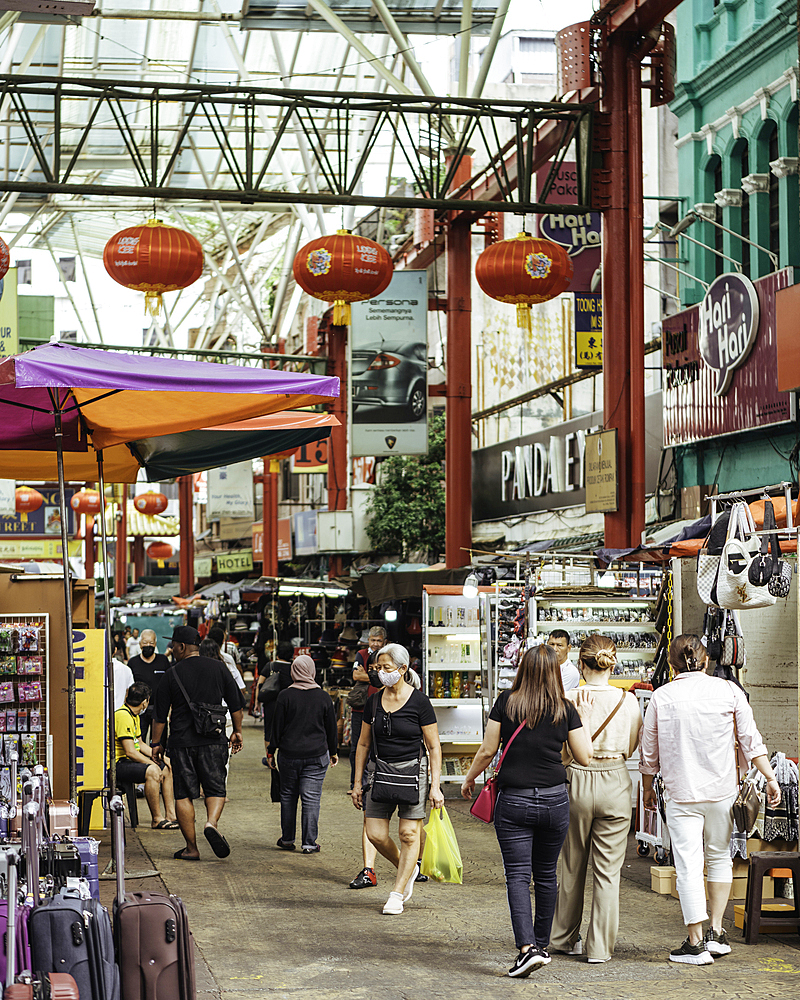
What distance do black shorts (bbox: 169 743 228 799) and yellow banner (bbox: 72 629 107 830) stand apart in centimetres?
64

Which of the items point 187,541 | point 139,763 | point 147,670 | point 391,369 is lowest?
point 139,763

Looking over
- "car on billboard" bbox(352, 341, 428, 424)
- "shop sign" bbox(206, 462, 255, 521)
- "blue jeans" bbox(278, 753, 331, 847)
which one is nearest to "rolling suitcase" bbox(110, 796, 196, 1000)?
"blue jeans" bbox(278, 753, 331, 847)

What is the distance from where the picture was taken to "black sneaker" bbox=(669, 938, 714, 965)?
7371 mm

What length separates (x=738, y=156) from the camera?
19.9 metres

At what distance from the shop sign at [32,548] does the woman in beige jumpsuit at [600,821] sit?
50.0 m

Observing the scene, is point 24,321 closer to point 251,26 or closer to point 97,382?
point 251,26

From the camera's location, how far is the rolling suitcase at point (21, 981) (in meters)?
4.72

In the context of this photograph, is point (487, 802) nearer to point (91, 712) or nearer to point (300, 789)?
point (300, 789)

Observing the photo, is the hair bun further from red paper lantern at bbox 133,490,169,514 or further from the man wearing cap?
red paper lantern at bbox 133,490,169,514

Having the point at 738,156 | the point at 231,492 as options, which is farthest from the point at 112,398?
the point at 231,492

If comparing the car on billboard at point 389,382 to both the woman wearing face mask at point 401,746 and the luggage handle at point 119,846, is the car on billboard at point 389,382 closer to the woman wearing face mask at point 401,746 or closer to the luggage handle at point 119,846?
the woman wearing face mask at point 401,746

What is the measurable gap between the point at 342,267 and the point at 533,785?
26.0 ft

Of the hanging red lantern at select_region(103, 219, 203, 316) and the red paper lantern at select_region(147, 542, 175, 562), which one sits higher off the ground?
the hanging red lantern at select_region(103, 219, 203, 316)

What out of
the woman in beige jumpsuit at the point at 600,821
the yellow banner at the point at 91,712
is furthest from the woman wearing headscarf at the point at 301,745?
the woman in beige jumpsuit at the point at 600,821
